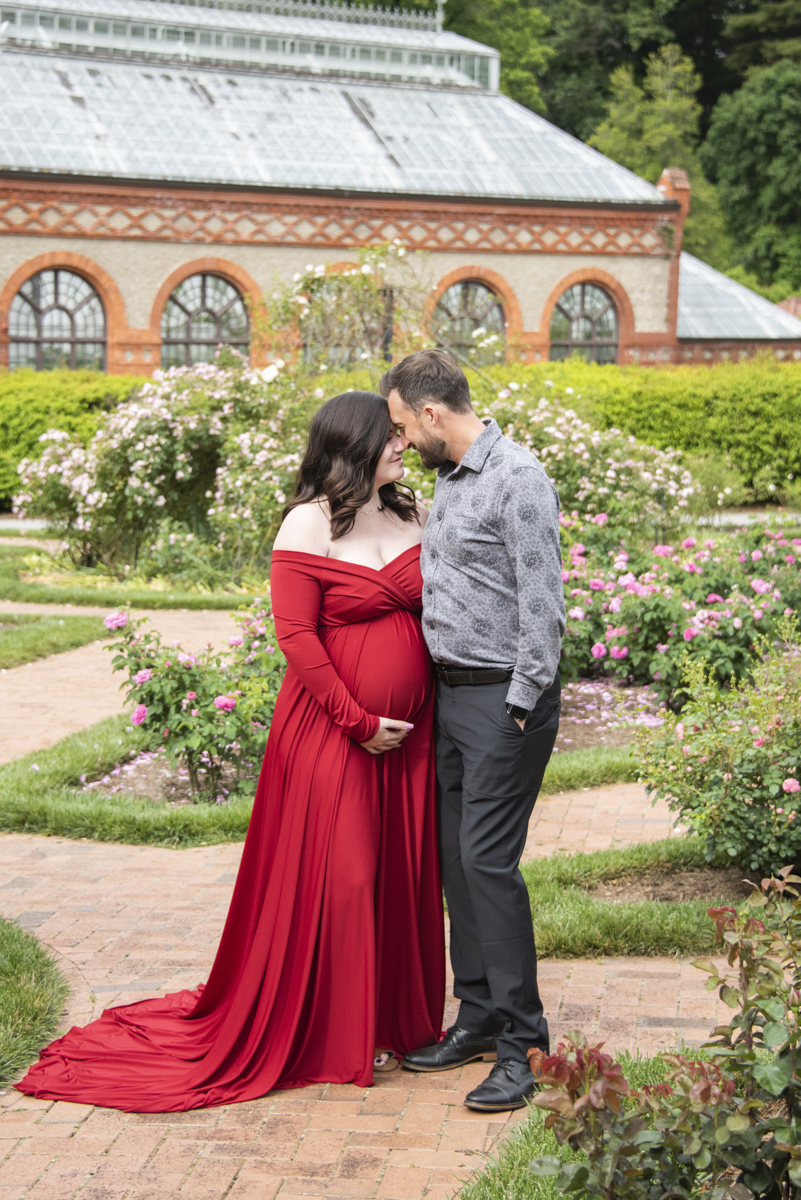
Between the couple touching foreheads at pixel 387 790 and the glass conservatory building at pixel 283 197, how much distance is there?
56.5 ft

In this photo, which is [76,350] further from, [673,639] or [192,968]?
[192,968]

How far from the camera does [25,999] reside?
3631 millimetres

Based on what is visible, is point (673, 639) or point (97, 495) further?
point (97, 495)

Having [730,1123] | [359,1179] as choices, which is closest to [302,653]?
[359,1179]

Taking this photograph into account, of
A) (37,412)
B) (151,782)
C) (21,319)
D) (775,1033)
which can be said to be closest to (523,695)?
(775,1033)

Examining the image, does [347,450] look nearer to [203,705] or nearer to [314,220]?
[203,705]

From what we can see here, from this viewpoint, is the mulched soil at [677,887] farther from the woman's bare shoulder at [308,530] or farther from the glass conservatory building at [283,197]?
the glass conservatory building at [283,197]

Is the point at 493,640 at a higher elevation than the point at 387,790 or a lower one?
higher

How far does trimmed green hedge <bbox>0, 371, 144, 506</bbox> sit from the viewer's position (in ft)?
58.3

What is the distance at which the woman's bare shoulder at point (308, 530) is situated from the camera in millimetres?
3326

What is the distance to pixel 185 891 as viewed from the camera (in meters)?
4.71

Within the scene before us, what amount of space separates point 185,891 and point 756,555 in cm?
461

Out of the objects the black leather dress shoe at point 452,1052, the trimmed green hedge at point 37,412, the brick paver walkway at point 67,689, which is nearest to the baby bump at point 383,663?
the black leather dress shoe at point 452,1052

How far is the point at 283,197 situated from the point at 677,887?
20.0 m
